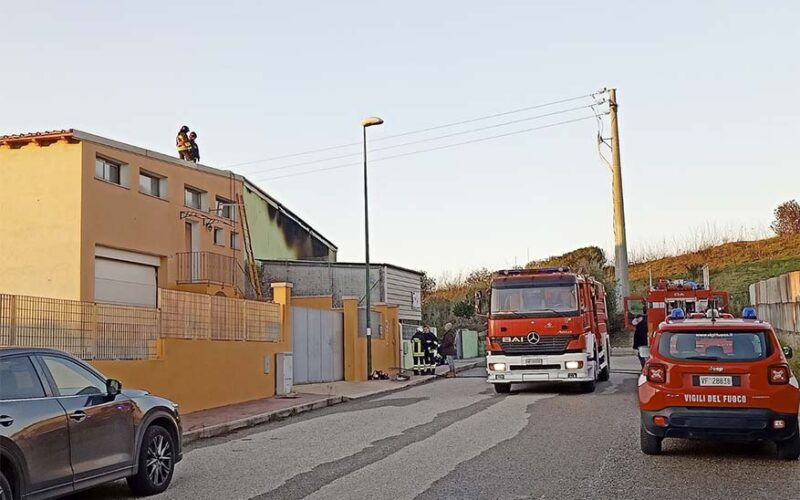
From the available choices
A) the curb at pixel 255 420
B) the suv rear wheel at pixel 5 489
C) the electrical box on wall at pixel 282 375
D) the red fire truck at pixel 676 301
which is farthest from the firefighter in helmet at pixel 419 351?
the suv rear wheel at pixel 5 489

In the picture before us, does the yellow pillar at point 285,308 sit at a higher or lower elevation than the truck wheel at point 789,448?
higher

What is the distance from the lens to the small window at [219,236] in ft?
107

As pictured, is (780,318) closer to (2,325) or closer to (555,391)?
(555,391)

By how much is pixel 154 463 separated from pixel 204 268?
2176 cm

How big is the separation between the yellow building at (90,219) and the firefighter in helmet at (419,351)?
7.99 meters

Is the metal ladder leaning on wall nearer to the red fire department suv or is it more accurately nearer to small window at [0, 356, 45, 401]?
the red fire department suv

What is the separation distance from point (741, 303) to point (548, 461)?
1261 inches

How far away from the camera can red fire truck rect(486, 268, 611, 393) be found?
19828mm

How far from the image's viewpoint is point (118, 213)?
85.0ft

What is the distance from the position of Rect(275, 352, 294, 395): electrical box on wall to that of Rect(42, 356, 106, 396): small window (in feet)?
42.9

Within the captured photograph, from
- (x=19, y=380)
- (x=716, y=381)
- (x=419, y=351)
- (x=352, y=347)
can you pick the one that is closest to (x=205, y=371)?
(x=352, y=347)

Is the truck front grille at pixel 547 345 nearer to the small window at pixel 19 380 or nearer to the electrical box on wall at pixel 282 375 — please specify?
the electrical box on wall at pixel 282 375

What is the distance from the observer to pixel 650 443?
10.7 m

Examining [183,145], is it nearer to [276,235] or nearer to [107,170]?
[107,170]
